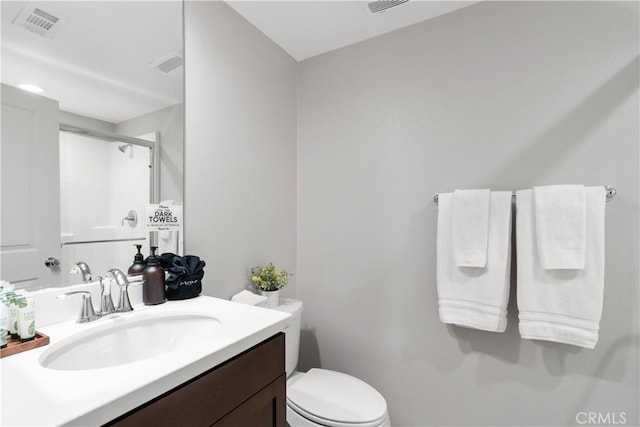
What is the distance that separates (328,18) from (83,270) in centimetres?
155

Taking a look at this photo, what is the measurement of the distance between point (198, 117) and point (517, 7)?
151cm

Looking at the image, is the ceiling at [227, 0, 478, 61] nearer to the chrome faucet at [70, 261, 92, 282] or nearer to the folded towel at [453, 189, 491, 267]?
the folded towel at [453, 189, 491, 267]

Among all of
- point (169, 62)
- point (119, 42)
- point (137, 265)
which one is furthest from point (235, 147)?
point (137, 265)

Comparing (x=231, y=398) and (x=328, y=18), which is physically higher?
(x=328, y=18)

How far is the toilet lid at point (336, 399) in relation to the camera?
1.28 metres

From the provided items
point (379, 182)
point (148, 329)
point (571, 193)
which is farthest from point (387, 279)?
point (148, 329)

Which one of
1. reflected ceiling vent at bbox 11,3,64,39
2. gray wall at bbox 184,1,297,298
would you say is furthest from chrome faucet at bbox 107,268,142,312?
reflected ceiling vent at bbox 11,3,64,39

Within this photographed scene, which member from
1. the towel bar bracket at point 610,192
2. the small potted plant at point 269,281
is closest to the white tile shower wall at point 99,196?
the small potted plant at point 269,281

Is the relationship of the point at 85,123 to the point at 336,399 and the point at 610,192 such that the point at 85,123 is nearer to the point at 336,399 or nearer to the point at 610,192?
the point at 336,399

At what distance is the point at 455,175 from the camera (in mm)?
1564

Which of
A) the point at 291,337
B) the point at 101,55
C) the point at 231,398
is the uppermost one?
the point at 101,55

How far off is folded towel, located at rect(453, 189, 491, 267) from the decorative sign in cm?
122

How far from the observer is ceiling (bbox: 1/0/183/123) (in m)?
0.91

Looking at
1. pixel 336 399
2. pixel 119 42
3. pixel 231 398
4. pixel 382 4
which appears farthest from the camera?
pixel 382 4
